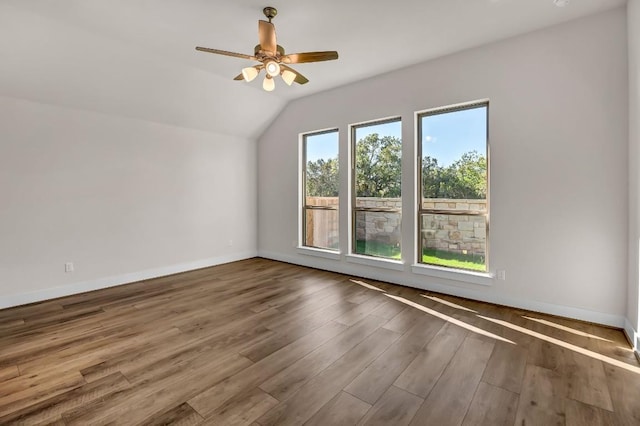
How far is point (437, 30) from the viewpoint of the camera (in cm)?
326

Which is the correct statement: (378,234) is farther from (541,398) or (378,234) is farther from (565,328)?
(541,398)

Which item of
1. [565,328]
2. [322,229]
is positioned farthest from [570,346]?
[322,229]

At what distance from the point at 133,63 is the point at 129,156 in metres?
1.40

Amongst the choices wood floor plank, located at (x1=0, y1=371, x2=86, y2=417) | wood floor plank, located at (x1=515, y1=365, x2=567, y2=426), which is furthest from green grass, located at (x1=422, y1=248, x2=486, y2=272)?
wood floor plank, located at (x1=0, y1=371, x2=86, y2=417)

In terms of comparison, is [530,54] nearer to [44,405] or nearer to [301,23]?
[301,23]

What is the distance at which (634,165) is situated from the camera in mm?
2672

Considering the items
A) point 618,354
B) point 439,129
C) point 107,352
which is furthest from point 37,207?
point 618,354

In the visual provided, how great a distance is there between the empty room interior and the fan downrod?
1.8 inches

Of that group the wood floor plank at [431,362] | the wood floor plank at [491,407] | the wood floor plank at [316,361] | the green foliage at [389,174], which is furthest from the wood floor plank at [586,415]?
the green foliage at [389,174]

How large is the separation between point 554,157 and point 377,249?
2525 millimetres

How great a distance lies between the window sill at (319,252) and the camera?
5128 millimetres

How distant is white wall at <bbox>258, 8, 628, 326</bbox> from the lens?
294 cm

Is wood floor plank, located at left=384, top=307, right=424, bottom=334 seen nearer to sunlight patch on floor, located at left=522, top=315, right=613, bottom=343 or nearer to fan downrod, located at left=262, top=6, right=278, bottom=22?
sunlight patch on floor, located at left=522, top=315, right=613, bottom=343

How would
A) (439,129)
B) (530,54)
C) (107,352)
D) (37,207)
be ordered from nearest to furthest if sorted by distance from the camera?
(107,352) → (530,54) → (37,207) → (439,129)
